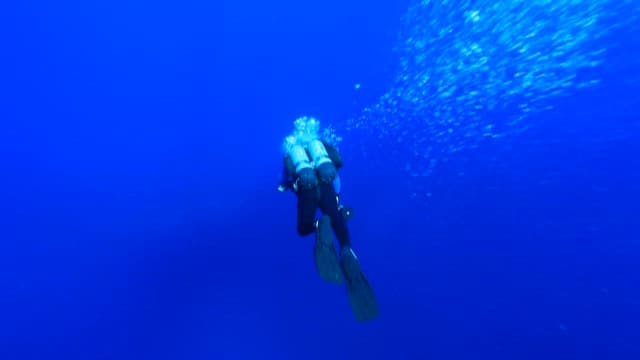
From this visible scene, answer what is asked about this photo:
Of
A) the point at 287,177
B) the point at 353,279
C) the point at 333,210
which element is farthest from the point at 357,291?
the point at 287,177

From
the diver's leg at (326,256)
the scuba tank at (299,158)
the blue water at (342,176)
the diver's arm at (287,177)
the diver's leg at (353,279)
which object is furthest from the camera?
the blue water at (342,176)

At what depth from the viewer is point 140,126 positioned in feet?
37.2

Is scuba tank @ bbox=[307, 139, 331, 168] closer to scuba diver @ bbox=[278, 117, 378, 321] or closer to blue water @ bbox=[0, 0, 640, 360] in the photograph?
scuba diver @ bbox=[278, 117, 378, 321]

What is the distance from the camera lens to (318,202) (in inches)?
247

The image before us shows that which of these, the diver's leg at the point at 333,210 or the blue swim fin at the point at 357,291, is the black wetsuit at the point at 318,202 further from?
the blue swim fin at the point at 357,291

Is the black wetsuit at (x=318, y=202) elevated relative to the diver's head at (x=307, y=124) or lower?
lower

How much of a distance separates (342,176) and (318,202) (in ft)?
17.8

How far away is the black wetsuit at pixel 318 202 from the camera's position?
6078 mm

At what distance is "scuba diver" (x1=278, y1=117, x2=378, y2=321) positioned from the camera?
19.6 ft

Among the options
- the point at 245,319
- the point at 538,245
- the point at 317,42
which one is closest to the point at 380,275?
the point at 245,319

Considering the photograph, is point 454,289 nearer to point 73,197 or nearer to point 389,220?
point 389,220

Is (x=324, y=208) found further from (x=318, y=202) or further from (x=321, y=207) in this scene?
(x=318, y=202)

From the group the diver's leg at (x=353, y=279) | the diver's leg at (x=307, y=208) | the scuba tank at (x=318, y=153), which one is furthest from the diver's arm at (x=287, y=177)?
the diver's leg at (x=353, y=279)

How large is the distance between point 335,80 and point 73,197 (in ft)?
21.5
